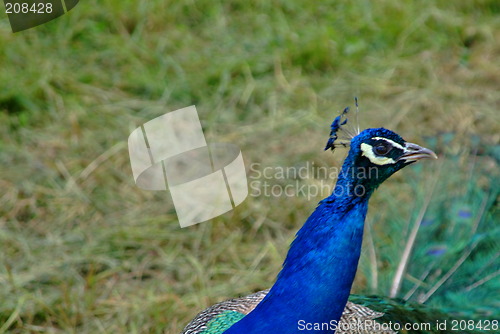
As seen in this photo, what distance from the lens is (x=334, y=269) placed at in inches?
58.4

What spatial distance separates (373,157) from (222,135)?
1.58 metres

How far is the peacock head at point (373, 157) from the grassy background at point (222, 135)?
566 millimetres

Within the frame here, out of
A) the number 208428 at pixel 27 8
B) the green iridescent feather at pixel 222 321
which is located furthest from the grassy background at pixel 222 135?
the green iridescent feather at pixel 222 321

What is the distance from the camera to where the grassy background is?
2.22 meters

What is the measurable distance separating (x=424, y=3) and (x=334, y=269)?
2.77 m

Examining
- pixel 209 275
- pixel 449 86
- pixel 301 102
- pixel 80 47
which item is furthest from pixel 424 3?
pixel 209 275

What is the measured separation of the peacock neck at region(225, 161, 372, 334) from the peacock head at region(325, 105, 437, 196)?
2 centimetres

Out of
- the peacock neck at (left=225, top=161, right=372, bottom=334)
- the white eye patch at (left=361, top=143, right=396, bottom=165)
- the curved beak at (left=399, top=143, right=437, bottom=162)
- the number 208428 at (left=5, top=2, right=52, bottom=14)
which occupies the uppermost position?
the number 208428 at (left=5, top=2, right=52, bottom=14)

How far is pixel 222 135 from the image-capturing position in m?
3.07

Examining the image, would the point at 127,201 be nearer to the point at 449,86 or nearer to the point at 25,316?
the point at 25,316

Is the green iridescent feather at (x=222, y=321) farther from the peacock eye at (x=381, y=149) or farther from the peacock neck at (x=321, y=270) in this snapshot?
the peacock eye at (x=381, y=149)

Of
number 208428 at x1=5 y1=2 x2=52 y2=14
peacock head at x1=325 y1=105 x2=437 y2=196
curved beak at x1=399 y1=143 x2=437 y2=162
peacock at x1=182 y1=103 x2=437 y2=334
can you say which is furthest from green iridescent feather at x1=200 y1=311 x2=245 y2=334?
number 208428 at x1=5 y1=2 x2=52 y2=14

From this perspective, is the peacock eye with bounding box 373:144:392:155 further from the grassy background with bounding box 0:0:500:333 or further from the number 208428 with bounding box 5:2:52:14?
the number 208428 with bounding box 5:2:52:14

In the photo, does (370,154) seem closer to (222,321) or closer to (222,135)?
(222,321)
